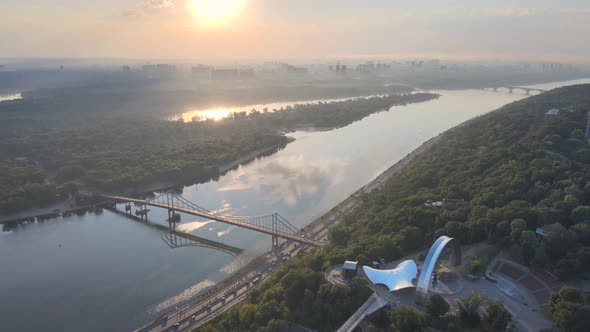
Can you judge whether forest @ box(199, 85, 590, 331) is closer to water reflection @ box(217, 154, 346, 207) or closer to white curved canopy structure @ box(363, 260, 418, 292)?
white curved canopy structure @ box(363, 260, 418, 292)

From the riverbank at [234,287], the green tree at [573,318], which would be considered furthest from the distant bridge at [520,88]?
the green tree at [573,318]

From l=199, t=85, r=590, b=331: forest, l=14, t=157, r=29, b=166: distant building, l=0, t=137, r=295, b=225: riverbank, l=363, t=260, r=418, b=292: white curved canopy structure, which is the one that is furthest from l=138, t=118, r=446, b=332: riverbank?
l=14, t=157, r=29, b=166: distant building

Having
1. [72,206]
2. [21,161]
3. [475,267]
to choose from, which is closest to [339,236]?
[475,267]

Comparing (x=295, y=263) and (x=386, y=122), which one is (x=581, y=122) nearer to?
(x=295, y=263)

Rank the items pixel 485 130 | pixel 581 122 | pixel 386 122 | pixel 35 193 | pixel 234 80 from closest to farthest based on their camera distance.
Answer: pixel 35 193, pixel 581 122, pixel 485 130, pixel 386 122, pixel 234 80

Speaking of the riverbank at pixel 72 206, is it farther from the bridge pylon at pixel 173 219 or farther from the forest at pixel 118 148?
the bridge pylon at pixel 173 219

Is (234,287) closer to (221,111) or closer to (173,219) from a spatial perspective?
(173,219)

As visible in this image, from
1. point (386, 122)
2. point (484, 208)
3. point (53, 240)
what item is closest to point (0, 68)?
point (386, 122)
